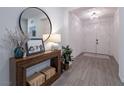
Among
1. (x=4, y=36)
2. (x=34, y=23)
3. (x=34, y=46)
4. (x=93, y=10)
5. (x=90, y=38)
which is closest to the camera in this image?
(x=4, y=36)

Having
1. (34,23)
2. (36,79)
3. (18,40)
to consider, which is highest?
(34,23)

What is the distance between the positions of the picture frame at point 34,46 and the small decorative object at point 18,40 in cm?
13

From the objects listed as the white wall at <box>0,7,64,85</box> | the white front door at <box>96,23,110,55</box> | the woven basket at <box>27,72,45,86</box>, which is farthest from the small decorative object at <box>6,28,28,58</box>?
the white front door at <box>96,23,110,55</box>

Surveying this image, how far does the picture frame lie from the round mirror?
0.46ft

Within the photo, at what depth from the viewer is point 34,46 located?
113 inches

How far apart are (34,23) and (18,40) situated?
70 centimetres

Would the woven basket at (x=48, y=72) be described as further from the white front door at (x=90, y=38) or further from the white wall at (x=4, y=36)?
the white front door at (x=90, y=38)

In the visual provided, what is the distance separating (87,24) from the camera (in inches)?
323

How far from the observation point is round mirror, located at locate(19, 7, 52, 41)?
2.73 m

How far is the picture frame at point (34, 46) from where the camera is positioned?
2.68m

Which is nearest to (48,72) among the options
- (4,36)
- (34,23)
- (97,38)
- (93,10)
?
(34,23)

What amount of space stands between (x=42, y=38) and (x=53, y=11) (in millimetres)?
1079

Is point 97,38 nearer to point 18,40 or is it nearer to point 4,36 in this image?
point 18,40
